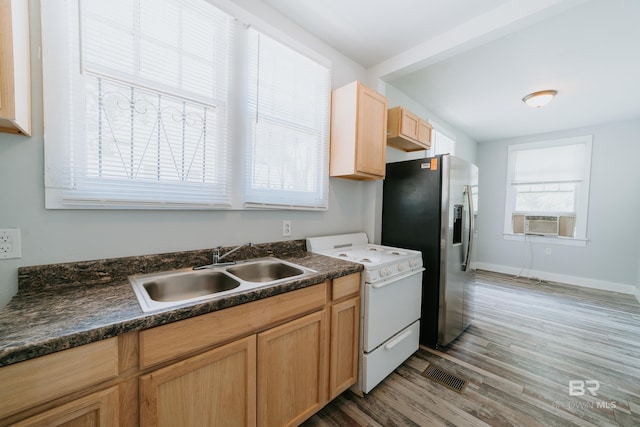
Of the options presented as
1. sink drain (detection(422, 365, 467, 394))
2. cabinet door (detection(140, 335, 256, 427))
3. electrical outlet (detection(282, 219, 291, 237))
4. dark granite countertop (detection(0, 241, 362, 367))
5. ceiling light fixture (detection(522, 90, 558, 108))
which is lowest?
sink drain (detection(422, 365, 467, 394))

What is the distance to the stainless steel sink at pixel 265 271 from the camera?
1.59 metres

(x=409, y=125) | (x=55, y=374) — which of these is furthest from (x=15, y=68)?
(x=409, y=125)

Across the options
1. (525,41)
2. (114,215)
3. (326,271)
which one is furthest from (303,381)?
(525,41)

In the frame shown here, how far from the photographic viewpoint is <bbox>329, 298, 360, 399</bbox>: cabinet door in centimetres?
151

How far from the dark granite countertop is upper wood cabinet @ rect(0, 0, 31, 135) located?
0.62 m

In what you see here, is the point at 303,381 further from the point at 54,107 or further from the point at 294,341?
the point at 54,107

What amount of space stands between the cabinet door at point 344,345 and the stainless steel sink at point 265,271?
380mm

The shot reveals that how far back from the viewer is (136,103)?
4.22 ft

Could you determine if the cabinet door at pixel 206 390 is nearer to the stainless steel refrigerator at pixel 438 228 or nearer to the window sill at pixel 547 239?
the stainless steel refrigerator at pixel 438 228

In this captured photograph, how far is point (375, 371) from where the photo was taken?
172cm

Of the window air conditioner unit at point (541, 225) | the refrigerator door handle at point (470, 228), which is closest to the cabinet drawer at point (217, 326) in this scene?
the refrigerator door handle at point (470, 228)

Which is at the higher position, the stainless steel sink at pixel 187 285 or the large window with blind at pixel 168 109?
the large window with blind at pixel 168 109

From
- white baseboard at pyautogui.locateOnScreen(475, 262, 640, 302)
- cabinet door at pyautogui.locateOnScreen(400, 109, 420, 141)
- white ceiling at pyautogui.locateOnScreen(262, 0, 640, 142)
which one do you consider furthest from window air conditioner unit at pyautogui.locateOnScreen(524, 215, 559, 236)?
cabinet door at pyautogui.locateOnScreen(400, 109, 420, 141)

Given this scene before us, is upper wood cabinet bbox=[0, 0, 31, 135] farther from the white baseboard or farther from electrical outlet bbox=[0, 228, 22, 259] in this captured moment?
the white baseboard
